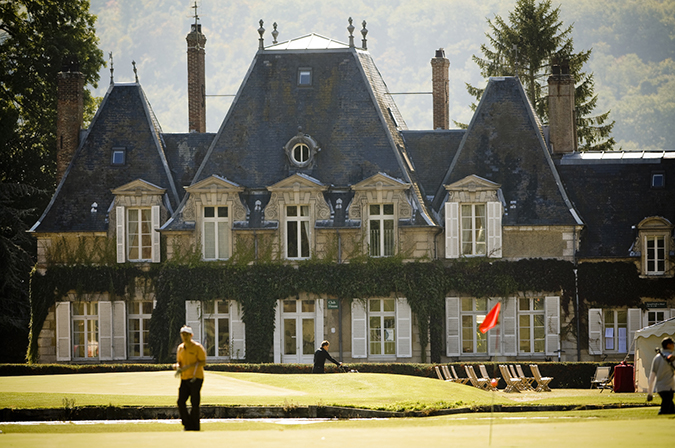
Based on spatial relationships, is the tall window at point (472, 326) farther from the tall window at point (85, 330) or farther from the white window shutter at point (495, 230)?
the tall window at point (85, 330)

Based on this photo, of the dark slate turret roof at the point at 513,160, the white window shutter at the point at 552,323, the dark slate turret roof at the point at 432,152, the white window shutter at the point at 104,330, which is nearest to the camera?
the white window shutter at the point at 552,323

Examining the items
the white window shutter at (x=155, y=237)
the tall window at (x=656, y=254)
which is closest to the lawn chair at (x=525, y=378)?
the tall window at (x=656, y=254)

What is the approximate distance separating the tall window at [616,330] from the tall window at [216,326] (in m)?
13.1

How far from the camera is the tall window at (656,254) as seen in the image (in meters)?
38.2

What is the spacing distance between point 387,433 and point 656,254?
22.5 m

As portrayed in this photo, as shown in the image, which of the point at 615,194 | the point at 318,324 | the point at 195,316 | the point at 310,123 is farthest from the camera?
the point at 310,123

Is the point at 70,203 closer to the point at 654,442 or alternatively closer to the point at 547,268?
the point at 547,268

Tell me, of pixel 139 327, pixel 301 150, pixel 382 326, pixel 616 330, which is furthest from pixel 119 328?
pixel 616 330

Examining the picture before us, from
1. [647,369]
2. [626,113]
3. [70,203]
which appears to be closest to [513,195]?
[647,369]

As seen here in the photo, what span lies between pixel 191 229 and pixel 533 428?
21.8 metres

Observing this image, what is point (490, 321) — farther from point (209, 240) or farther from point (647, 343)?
point (209, 240)

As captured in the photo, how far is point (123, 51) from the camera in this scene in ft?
643

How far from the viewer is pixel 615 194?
131 feet

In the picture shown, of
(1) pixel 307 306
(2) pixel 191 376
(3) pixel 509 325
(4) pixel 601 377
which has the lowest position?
(4) pixel 601 377
